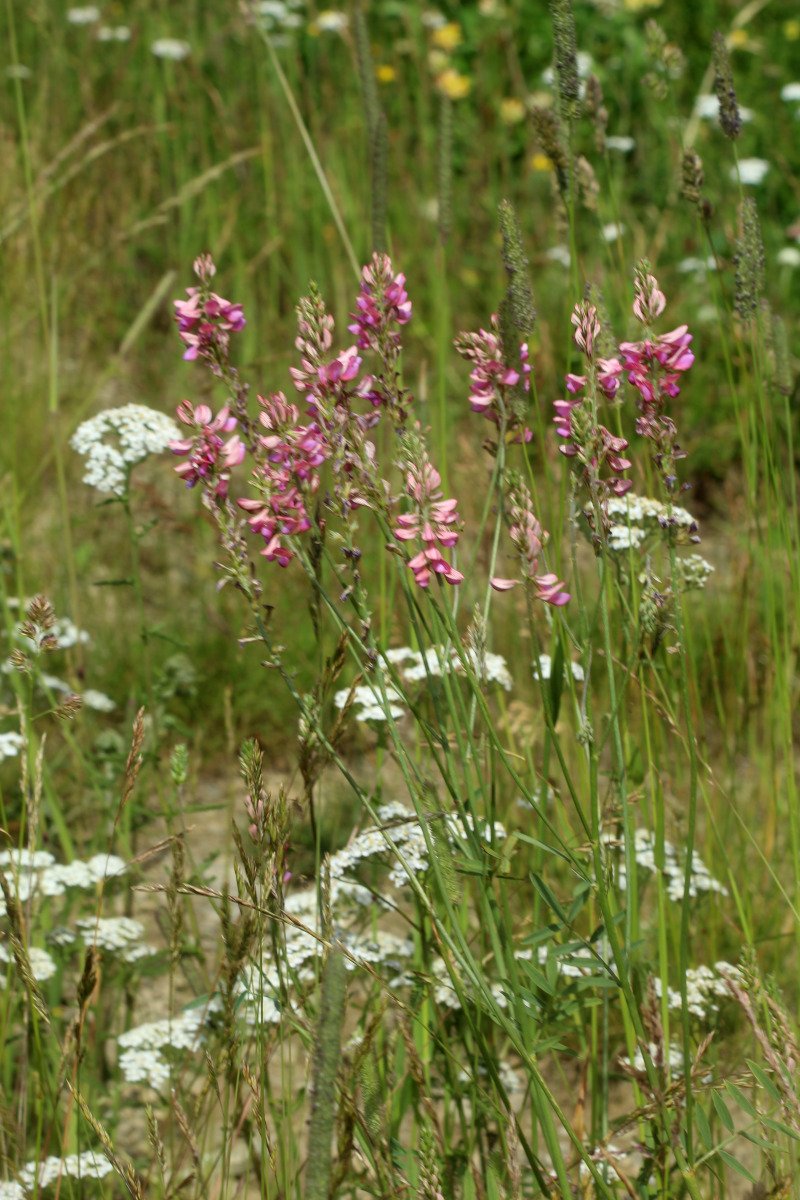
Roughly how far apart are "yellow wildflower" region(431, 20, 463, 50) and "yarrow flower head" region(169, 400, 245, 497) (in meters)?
4.97

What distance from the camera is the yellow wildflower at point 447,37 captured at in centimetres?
582

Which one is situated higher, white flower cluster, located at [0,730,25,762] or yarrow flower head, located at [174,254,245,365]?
yarrow flower head, located at [174,254,245,365]

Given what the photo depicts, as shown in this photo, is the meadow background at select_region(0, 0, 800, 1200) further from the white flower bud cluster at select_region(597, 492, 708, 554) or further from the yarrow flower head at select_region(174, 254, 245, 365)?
the yarrow flower head at select_region(174, 254, 245, 365)

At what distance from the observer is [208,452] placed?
1.24 m

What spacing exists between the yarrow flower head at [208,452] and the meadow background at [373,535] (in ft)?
0.60

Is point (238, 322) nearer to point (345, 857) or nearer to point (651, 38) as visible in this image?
point (345, 857)

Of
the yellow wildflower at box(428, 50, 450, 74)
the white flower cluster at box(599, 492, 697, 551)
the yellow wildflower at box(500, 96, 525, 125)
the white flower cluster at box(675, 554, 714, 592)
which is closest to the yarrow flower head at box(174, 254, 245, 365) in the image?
the white flower cluster at box(599, 492, 697, 551)

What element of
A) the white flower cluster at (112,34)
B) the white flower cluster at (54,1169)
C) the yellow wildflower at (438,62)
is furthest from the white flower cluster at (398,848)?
the yellow wildflower at (438,62)

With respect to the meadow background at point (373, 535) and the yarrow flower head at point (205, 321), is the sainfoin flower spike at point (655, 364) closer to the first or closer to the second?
the meadow background at point (373, 535)

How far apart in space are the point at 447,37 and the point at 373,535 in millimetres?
3260

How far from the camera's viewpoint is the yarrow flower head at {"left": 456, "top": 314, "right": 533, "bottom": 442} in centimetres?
123

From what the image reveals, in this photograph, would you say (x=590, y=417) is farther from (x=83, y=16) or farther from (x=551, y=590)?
(x=83, y=16)

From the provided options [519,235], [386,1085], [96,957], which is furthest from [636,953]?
[519,235]

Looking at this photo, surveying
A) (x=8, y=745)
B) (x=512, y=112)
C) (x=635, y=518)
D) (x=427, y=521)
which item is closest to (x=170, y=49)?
(x=512, y=112)
